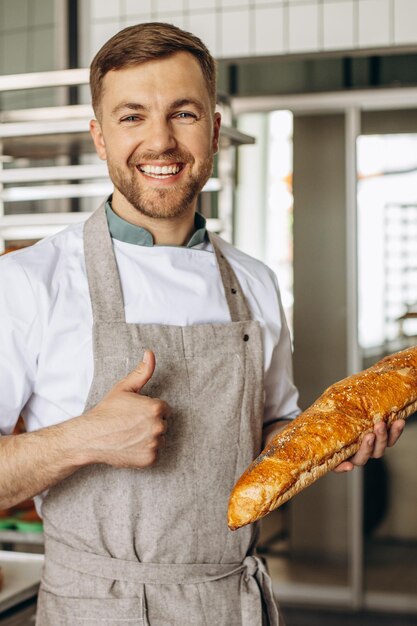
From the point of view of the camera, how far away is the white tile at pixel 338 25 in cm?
382

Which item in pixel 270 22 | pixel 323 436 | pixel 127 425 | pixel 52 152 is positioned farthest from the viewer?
pixel 270 22

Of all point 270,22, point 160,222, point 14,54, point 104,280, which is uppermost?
point 270,22

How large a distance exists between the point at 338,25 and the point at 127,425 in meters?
2.89

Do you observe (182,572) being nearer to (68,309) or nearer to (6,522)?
(68,309)

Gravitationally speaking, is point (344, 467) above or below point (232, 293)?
below

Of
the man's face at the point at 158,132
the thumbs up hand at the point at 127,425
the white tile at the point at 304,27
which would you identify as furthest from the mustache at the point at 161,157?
the white tile at the point at 304,27

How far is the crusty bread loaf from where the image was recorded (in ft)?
4.73

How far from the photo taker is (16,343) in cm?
163

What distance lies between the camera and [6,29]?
4105 mm

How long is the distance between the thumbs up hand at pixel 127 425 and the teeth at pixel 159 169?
16.0 inches

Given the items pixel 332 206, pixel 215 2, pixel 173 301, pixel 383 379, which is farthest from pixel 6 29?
pixel 383 379

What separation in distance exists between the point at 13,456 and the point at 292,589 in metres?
2.96

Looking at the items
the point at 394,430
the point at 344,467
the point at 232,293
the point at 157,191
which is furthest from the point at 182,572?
the point at 157,191

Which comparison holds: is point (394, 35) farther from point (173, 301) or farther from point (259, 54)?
point (173, 301)
